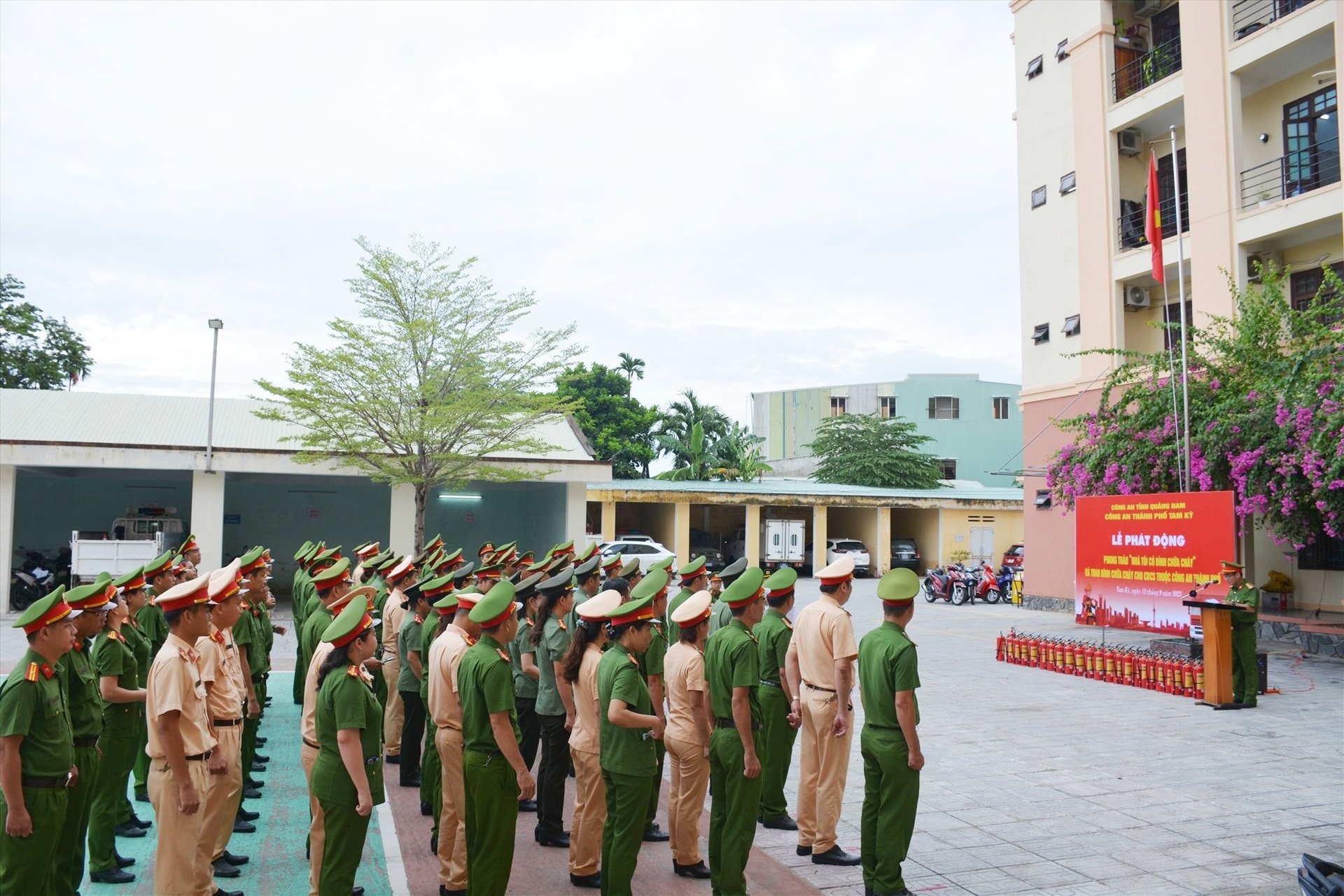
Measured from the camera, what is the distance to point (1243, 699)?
10.9 meters

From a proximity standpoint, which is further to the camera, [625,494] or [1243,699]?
[625,494]

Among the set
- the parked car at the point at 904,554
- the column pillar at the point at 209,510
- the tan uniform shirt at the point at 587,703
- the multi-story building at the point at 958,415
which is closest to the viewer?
the tan uniform shirt at the point at 587,703

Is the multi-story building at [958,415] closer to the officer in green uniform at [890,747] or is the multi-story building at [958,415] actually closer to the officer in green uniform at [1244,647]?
the officer in green uniform at [1244,647]

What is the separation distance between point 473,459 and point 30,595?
10.1 meters

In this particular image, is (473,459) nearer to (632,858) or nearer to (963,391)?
(632,858)

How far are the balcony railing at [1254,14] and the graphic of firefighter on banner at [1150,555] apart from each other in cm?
1028

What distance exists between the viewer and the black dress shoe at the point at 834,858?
229 inches

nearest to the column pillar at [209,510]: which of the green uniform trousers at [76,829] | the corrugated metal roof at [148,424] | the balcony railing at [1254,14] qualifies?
the corrugated metal roof at [148,424]

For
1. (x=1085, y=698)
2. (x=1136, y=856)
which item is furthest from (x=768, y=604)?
(x=1085, y=698)

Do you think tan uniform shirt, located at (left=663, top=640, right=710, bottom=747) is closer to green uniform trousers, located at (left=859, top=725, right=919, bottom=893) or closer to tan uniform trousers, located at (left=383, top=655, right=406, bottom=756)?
green uniform trousers, located at (left=859, top=725, right=919, bottom=893)

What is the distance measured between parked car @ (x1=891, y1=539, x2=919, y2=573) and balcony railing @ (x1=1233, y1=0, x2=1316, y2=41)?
19298 mm

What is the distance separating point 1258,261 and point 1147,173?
4393 mm

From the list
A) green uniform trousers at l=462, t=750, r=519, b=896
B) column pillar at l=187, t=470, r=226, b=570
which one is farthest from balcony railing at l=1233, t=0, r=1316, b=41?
column pillar at l=187, t=470, r=226, b=570

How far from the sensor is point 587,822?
544cm
